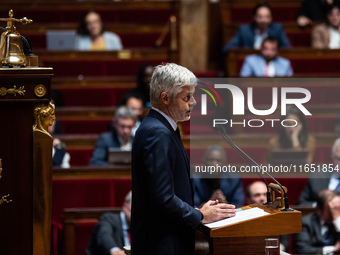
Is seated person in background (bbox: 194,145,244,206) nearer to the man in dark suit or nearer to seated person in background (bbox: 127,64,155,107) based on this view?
seated person in background (bbox: 127,64,155,107)

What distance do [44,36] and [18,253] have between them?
274 centimetres

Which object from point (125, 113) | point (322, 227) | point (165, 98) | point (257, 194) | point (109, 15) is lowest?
point (322, 227)

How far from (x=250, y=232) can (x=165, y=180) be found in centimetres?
18

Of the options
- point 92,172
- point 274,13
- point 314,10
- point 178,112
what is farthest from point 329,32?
point 178,112

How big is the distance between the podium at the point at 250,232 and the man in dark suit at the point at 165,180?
0.15 feet

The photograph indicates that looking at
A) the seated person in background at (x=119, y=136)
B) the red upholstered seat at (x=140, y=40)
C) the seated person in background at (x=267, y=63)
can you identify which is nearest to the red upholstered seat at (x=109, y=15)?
the red upholstered seat at (x=140, y=40)

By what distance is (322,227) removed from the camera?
7.16 feet

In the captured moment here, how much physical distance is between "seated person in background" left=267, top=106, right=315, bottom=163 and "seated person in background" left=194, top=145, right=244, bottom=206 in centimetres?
45

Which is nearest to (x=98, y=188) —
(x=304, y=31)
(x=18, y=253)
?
(x=18, y=253)

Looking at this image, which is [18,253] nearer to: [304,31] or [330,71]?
[330,71]

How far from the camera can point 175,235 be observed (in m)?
1.19

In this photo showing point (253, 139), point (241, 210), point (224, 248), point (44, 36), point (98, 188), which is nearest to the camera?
point (224, 248)

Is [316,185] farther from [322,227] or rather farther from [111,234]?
[111,234]

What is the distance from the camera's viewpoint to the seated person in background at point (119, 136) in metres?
2.76
